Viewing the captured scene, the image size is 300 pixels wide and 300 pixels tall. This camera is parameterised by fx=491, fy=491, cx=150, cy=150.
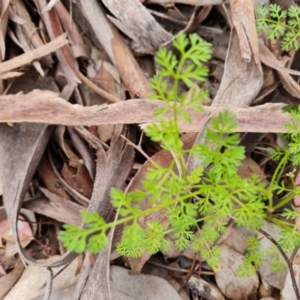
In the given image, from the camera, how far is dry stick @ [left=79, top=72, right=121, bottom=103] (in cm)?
174

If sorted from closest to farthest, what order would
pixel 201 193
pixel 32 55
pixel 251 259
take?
pixel 201 193 → pixel 251 259 → pixel 32 55

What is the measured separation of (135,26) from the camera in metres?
1.74

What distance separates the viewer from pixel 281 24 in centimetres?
162

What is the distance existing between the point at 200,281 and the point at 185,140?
1.63 ft

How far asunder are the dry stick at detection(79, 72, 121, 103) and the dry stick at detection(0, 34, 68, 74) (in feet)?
0.44

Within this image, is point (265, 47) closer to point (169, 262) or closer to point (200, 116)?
point (200, 116)

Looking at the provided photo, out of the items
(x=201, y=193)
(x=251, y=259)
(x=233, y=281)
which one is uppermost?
(x=201, y=193)

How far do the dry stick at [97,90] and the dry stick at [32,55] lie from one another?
0.14 metres

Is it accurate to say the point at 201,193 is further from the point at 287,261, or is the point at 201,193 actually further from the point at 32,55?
the point at 32,55

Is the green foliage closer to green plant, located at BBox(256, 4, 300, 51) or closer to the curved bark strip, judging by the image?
the curved bark strip

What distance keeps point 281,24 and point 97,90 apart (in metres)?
0.67

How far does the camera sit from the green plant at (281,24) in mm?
1613

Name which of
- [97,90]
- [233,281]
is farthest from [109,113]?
[233,281]

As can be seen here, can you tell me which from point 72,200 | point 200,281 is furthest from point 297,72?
point 72,200
